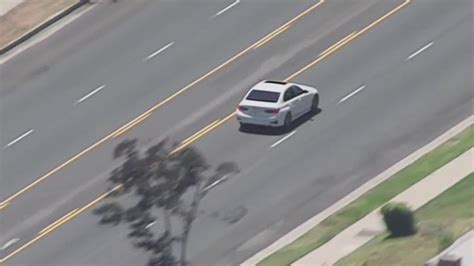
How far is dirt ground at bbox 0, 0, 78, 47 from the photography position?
59000mm

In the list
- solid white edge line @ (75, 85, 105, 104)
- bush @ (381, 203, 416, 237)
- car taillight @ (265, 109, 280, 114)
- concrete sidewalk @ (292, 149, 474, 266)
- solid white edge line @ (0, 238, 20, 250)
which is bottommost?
concrete sidewalk @ (292, 149, 474, 266)

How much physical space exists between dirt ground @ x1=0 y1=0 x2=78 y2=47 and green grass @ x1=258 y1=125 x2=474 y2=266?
16.6 m

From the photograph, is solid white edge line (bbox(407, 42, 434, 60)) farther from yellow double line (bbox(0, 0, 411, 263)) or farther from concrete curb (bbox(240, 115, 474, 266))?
concrete curb (bbox(240, 115, 474, 266))

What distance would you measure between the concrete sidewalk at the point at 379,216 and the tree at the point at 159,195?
327 cm

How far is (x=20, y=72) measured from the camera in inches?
2261

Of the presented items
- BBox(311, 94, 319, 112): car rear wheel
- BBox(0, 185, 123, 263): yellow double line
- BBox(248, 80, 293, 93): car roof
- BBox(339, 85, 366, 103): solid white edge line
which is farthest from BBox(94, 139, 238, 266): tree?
BBox(339, 85, 366, 103): solid white edge line

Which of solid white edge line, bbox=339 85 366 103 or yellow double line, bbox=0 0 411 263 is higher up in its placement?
yellow double line, bbox=0 0 411 263

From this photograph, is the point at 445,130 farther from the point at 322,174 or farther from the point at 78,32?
the point at 78,32

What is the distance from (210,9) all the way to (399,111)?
974cm

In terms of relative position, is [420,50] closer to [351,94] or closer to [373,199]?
[351,94]

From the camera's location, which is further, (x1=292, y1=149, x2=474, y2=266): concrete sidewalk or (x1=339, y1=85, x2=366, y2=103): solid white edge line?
(x1=339, y1=85, x2=366, y2=103): solid white edge line

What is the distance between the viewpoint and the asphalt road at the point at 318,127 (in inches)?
1865

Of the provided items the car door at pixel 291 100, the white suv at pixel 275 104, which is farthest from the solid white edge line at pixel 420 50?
the car door at pixel 291 100

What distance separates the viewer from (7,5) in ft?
198
